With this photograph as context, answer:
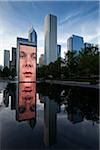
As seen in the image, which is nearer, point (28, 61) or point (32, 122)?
point (32, 122)

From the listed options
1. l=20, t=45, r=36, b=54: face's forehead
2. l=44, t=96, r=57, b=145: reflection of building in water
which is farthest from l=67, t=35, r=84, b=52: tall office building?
l=44, t=96, r=57, b=145: reflection of building in water

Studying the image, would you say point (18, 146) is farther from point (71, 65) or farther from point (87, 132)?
point (71, 65)

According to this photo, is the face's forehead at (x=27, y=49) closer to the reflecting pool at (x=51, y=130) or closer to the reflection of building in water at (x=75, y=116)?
the reflecting pool at (x=51, y=130)

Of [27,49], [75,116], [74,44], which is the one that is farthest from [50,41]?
[75,116]

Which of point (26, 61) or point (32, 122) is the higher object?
point (26, 61)

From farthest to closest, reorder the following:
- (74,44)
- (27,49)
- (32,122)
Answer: (74,44) < (27,49) < (32,122)

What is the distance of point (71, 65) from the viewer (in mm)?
37469

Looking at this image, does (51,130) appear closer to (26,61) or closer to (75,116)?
(75,116)

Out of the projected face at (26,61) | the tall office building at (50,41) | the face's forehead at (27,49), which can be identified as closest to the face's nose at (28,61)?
the projected face at (26,61)

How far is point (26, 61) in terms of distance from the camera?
46.1 meters

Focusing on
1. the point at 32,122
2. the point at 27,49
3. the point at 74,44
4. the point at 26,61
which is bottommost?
the point at 32,122

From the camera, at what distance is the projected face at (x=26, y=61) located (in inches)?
1811

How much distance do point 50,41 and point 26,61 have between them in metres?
51.5

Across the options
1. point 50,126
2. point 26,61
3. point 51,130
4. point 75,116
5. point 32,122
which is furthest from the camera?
point 26,61
